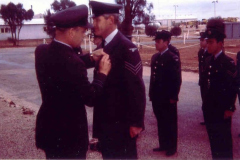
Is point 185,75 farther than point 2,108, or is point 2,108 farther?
point 185,75

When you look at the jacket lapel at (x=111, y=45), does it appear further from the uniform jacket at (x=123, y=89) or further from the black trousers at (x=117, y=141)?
the black trousers at (x=117, y=141)

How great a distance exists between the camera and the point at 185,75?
14.6 m

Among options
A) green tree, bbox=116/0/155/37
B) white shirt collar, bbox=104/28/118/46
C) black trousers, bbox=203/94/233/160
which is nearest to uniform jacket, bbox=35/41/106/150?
white shirt collar, bbox=104/28/118/46

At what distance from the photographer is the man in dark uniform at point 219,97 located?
14.5 ft

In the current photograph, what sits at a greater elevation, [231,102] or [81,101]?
[81,101]

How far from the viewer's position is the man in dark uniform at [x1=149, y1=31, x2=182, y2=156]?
17.9 feet

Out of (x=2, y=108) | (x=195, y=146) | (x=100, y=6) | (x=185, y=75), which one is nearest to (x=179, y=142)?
(x=195, y=146)

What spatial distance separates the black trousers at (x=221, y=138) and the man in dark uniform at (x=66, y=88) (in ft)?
6.28

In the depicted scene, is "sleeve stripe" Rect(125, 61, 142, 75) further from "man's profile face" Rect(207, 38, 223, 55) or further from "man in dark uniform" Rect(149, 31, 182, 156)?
"man in dark uniform" Rect(149, 31, 182, 156)

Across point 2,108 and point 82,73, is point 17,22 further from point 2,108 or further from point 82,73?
point 82,73

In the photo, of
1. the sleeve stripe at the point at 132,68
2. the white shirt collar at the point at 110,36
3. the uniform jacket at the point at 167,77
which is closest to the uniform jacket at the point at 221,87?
the uniform jacket at the point at 167,77

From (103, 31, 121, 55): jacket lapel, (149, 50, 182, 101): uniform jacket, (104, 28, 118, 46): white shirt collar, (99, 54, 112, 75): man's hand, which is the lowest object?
(149, 50, 182, 101): uniform jacket

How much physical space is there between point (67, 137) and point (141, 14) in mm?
34774

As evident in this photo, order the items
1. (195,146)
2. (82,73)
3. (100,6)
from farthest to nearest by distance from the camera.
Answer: (195,146) < (100,6) < (82,73)
